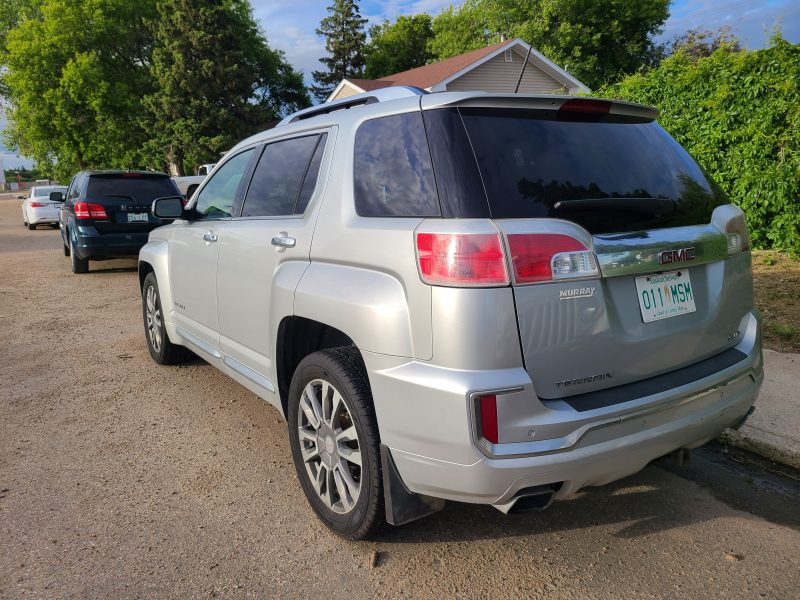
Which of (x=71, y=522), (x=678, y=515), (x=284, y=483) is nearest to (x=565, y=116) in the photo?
(x=678, y=515)

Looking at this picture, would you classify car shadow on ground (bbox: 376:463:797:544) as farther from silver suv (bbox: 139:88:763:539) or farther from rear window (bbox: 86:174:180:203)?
rear window (bbox: 86:174:180:203)

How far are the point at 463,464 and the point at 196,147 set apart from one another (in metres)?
39.0

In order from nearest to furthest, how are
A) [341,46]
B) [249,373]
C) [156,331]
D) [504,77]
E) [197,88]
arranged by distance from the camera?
[249,373], [156,331], [504,77], [197,88], [341,46]

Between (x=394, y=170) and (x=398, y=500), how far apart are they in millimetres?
1346

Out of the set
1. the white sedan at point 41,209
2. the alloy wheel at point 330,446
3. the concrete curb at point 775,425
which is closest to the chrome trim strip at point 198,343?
the alloy wheel at point 330,446

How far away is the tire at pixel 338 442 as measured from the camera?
2.53 metres

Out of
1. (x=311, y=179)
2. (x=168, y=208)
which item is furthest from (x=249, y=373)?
(x=168, y=208)

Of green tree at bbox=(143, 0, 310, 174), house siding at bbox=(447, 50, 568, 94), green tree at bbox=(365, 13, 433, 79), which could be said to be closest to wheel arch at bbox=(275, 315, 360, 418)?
house siding at bbox=(447, 50, 568, 94)

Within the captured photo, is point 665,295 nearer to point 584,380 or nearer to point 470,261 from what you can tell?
point 584,380

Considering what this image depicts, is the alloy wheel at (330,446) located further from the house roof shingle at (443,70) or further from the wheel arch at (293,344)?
the house roof shingle at (443,70)

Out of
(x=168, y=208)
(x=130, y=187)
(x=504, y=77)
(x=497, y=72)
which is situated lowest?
(x=168, y=208)

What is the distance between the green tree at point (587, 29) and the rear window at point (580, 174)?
3766 cm

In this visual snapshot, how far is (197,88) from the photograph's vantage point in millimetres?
38125

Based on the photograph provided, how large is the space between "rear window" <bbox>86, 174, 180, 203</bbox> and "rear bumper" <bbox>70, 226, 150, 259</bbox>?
1.99 ft
